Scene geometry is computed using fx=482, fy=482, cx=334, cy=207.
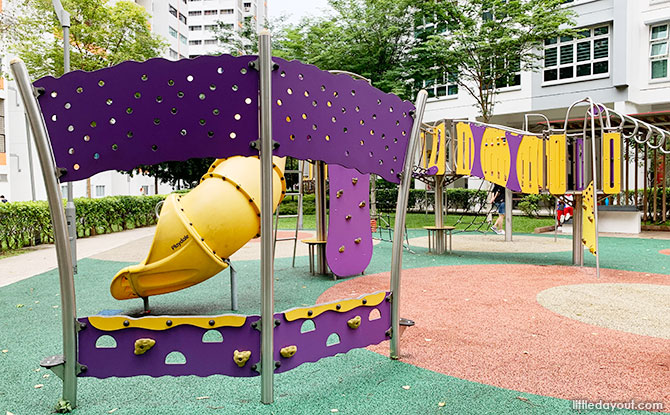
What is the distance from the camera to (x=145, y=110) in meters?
2.88

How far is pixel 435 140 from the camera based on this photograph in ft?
33.1

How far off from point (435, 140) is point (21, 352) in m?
8.05

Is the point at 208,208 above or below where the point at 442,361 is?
above

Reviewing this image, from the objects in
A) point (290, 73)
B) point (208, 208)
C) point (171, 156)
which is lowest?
point (208, 208)

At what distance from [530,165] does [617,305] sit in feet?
12.6

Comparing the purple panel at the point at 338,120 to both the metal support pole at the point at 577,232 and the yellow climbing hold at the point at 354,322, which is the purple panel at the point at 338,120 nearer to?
the yellow climbing hold at the point at 354,322

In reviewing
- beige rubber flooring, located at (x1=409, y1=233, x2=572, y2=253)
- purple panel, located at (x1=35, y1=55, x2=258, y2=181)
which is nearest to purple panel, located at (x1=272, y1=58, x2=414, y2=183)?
purple panel, located at (x1=35, y1=55, x2=258, y2=181)

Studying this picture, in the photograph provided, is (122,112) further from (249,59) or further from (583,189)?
(583,189)

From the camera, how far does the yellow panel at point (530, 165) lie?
9055 mm

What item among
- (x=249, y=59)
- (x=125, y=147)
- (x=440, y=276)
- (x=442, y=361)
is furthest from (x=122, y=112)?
(x=440, y=276)

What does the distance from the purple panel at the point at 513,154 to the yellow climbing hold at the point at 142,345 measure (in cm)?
785

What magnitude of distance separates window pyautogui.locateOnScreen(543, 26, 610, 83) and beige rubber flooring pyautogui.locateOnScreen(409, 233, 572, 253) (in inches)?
503

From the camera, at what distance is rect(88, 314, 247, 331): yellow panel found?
3.03 meters

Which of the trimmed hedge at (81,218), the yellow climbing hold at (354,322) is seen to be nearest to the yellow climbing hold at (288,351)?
the yellow climbing hold at (354,322)
